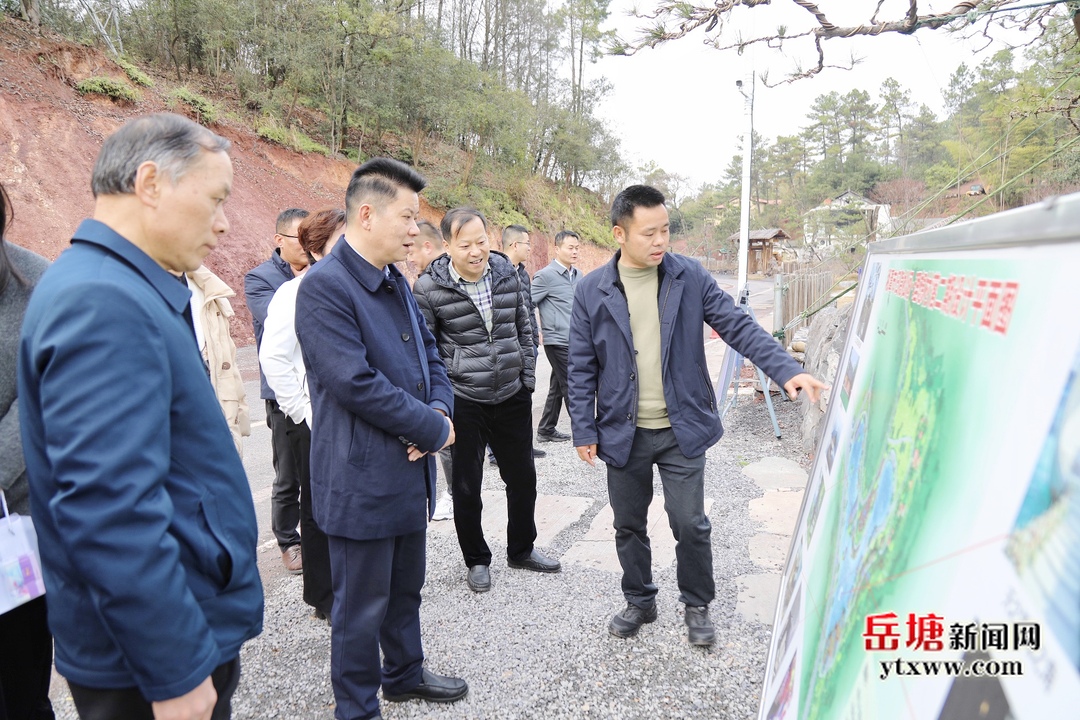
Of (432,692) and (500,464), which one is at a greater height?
(500,464)

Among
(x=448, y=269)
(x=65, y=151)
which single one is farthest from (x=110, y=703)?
(x=65, y=151)

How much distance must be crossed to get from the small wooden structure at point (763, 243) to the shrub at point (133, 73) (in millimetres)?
41662

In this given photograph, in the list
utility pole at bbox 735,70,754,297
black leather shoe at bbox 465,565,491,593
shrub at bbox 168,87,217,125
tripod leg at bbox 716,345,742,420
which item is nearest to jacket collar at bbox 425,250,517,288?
black leather shoe at bbox 465,565,491,593

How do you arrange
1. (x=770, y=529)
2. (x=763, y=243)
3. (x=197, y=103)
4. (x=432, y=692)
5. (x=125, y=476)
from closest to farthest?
(x=125, y=476) → (x=432, y=692) → (x=770, y=529) → (x=197, y=103) → (x=763, y=243)

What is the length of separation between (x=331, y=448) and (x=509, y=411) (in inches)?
55.6

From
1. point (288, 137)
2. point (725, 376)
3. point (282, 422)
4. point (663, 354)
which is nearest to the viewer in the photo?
point (663, 354)

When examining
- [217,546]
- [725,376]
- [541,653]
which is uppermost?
[217,546]

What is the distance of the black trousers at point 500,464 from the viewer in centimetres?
341

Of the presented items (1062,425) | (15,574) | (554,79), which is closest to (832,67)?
(1062,425)

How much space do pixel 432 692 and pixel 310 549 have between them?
0.87 meters

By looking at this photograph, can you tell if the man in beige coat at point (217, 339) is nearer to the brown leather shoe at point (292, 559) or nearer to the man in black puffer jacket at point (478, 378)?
the brown leather shoe at point (292, 559)

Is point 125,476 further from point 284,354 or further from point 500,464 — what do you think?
point 500,464

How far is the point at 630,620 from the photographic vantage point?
288 cm

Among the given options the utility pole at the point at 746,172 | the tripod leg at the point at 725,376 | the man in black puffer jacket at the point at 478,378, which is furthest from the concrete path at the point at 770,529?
the utility pole at the point at 746,172
